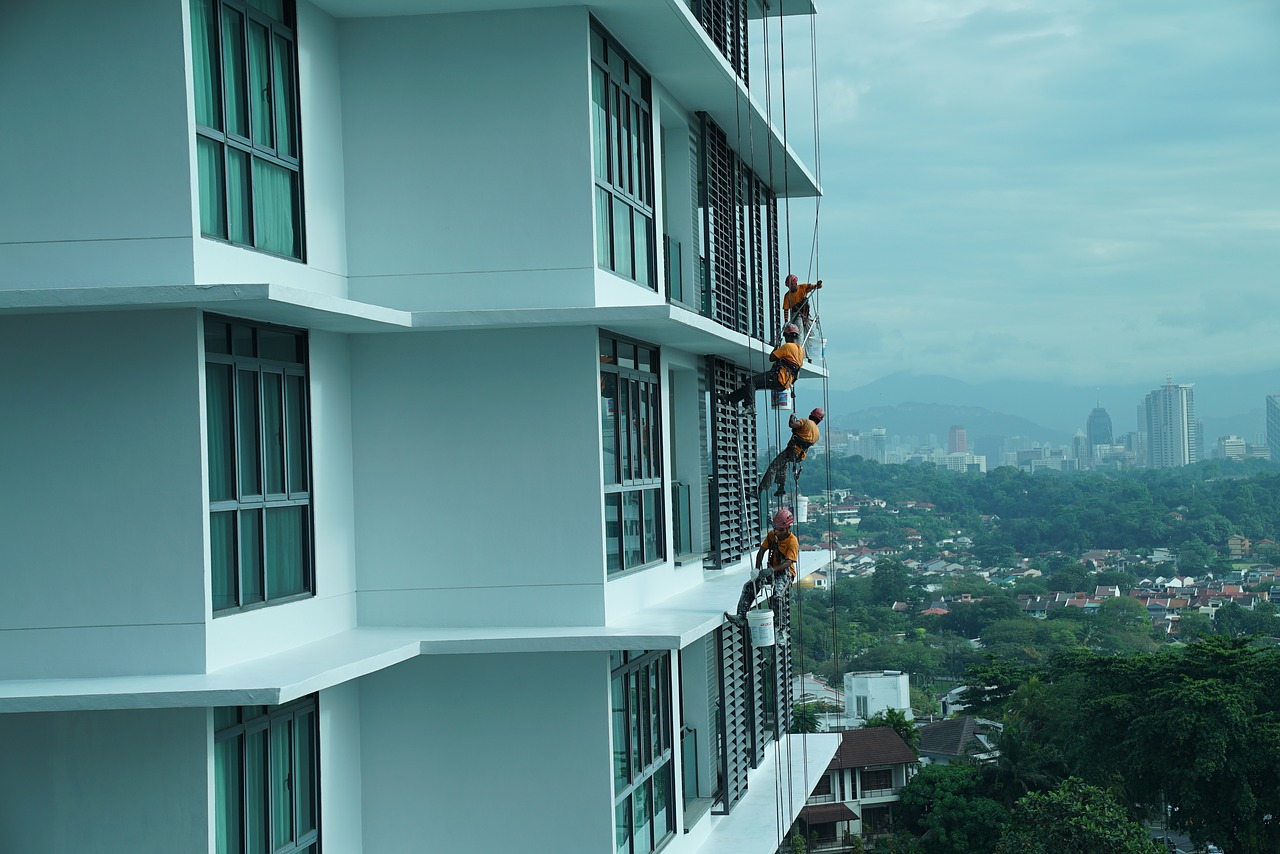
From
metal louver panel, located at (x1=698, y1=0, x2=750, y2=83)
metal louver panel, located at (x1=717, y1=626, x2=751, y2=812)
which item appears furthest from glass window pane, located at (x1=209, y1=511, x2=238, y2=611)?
metal louver panel, located at (x1=698, y1=0, x2=750, y2=83)

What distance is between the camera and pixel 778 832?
40.6 feet

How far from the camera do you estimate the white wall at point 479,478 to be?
9289 mm

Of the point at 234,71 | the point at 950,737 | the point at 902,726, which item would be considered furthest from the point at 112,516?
the point at 950,737

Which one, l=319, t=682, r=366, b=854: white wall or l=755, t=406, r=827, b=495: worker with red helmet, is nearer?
l=319, t=682, r=366, b=854: white wall

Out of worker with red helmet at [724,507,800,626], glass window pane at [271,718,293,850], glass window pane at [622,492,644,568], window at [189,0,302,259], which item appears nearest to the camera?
window at [189,0,302,259]

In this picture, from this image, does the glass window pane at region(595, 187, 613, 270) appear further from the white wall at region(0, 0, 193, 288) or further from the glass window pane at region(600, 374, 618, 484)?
the white wall at region(0, 0, 193, 288)

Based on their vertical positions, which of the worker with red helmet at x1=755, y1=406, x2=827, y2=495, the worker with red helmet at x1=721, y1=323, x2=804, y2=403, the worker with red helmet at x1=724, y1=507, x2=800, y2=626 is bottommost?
the worker with red helmet at x1=724, y1=507, x2=800, y2=626

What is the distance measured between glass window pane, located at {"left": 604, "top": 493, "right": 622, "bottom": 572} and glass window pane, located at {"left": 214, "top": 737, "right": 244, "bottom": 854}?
122 inches

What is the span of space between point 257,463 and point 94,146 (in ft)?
6.85

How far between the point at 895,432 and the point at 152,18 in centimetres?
17196

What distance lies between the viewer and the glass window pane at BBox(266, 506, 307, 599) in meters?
8.20

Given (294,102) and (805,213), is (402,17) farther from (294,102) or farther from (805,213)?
(805,213)

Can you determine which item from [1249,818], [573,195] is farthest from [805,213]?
[1249,818]

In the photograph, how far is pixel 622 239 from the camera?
1050cm
